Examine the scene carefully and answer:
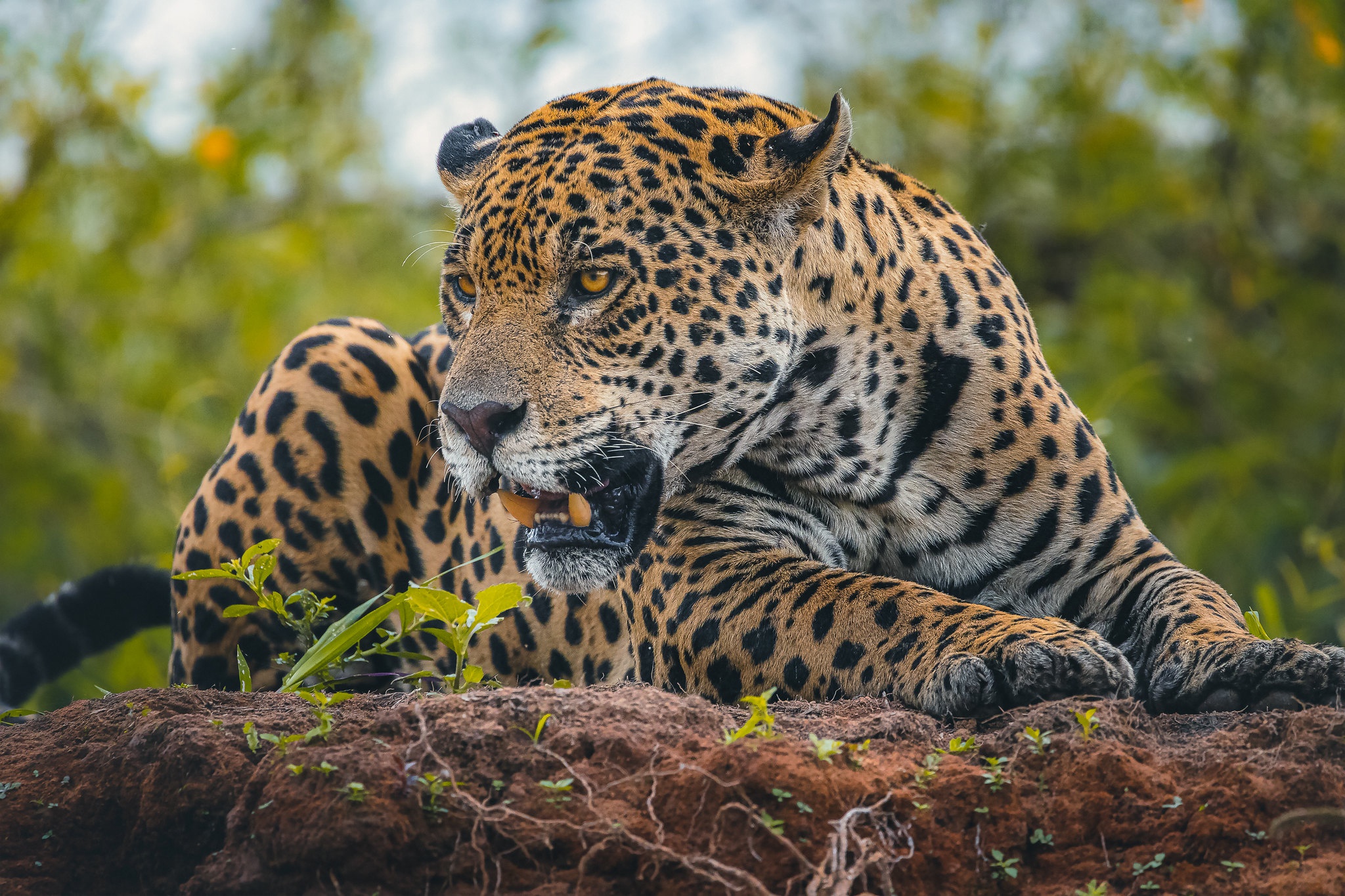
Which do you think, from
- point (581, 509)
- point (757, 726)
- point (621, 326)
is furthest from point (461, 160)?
point (757, 726)

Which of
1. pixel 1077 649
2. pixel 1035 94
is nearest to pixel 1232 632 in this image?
pixel 1077 649

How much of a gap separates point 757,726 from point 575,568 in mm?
1593

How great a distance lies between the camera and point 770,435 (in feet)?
16.9

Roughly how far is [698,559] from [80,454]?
834 centimetres

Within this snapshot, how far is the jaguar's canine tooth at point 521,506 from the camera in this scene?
4859mm

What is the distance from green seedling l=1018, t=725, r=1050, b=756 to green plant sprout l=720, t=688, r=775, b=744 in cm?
63

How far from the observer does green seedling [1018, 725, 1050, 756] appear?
334cm

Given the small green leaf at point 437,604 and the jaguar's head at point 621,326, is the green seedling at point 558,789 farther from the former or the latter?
the jaguar's head at point 621,326

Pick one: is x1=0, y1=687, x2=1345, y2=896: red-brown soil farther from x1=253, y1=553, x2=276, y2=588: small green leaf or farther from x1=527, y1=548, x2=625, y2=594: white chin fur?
x1=527, y1=548, x2=625, y2=594: white chin fur

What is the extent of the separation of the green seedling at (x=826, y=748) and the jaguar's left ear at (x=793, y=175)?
2224 mm

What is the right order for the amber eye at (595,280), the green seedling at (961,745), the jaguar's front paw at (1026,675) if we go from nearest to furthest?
the green seedling at (961,745) < the jaguar's front paw at (1026,675) < the amber eye at (595,280)

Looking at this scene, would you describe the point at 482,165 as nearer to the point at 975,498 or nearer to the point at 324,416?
the point at 324,416

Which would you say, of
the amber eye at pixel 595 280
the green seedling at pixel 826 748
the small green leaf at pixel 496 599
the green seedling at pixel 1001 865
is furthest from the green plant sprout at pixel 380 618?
the green seedling at pixel 1001 865

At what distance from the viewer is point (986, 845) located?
308cm
